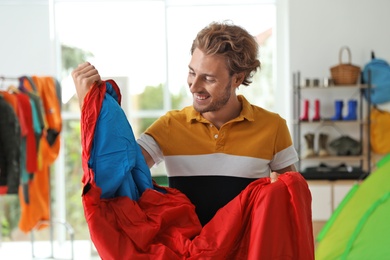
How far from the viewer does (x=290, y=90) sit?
5.71 m

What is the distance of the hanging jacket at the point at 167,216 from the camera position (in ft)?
5.20

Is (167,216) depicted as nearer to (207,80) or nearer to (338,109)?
(207,80)

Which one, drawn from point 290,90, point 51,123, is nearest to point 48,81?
point 51,123

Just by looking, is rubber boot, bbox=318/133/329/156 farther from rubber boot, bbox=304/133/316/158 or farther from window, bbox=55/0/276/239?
window, bbox=55/0/276/239

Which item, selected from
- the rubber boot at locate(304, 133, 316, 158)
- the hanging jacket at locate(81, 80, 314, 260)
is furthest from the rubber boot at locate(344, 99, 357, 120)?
the hanging jacket at locate(81, 80, 314, 260)

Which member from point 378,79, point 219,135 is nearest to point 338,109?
point 378,79

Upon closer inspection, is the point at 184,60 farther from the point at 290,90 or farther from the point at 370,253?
the point at 370,253

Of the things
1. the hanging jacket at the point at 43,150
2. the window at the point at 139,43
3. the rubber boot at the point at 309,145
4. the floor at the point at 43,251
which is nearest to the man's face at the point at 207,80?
the hanging jacket at the point at 43,150

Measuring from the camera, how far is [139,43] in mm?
5945

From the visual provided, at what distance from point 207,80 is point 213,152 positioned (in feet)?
0.76

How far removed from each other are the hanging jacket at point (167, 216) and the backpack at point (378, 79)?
414 cm

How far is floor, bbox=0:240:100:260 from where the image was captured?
4.99 metres

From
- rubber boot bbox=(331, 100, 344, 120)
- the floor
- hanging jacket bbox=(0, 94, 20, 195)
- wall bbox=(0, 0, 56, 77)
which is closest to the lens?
hanging jacket bbox=(0, 94, 20, 195)

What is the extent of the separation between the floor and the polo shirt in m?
3.27
